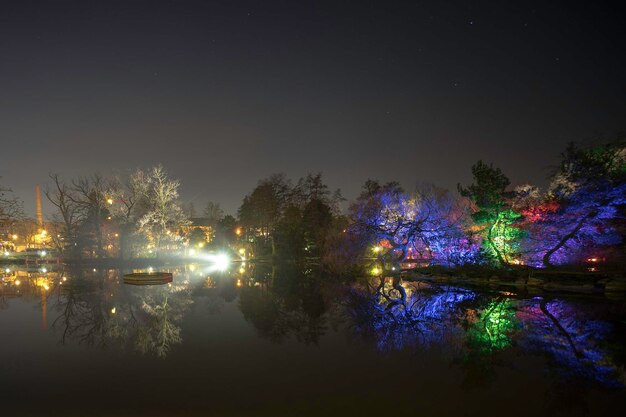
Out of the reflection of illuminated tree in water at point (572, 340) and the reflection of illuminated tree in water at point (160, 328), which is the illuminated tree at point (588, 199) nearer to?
the reflection of illuminated tree in water at point (572, 340)

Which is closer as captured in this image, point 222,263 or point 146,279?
point 146,279

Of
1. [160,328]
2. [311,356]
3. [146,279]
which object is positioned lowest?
[311,356]

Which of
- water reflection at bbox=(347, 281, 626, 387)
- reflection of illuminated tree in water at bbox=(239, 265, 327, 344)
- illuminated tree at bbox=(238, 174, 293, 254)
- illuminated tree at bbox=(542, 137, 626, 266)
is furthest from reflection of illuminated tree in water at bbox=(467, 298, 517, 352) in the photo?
illuminated tree at bbox=(238, 174, 293, 254)

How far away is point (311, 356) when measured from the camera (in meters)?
11.9

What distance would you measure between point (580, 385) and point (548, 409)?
6.15 ft

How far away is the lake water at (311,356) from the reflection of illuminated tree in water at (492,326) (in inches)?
3.3

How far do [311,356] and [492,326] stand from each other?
7732 millimetres

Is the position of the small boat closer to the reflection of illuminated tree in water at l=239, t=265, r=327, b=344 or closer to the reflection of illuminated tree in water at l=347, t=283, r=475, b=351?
the reflection of illuminated tree in water at l=239, t=265, r=327, b=344

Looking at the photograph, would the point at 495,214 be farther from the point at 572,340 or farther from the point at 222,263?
the point at 222,263

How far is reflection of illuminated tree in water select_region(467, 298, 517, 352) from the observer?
42.0 ft

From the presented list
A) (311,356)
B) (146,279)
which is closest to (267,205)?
(146,279)

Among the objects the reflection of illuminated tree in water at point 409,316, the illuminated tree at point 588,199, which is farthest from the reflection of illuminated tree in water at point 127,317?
the illuminated tree at point 588,199

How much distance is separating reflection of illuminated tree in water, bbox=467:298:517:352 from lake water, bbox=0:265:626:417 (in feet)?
0.27

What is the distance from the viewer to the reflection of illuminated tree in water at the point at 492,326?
12797mm
